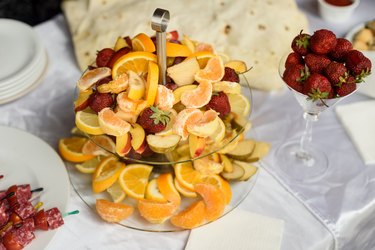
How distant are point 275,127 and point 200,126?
40cm

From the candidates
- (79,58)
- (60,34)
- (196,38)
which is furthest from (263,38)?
(60,34)

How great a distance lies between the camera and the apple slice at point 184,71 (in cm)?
104

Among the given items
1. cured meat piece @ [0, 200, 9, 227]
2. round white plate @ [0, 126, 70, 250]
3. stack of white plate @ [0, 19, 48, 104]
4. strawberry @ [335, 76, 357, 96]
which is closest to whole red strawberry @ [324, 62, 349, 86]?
strawberry @ [335, 76, 357, 96]

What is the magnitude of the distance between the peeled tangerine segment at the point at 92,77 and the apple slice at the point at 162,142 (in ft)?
0.63

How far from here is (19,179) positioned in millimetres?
1148

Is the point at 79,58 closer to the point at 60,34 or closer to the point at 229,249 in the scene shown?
the point at 60,34

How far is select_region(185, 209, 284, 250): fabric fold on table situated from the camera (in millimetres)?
1032

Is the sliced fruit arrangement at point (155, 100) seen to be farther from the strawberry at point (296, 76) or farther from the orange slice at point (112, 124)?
the strawberry at point (296, 76)

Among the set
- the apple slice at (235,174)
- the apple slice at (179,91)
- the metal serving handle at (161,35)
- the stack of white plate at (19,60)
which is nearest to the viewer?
the metal serving handle at (161,35)

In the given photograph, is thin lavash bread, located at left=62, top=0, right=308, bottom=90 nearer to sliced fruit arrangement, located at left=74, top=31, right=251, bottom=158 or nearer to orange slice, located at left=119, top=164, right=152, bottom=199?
sliced fruit arrangement, located at left=74, top=31, right=251, bottom=158

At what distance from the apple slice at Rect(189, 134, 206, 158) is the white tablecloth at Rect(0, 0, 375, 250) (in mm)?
194

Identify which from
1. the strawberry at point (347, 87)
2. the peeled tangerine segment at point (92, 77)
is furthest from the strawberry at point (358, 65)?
the peeled tangerine segment at point (92, 77)

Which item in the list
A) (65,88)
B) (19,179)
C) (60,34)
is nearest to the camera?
(19,179)

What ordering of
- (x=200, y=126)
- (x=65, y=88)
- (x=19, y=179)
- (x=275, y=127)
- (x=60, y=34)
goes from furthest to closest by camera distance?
(x=60, y=34) → (x=65, y=88) → (x=275, y=127) → (x=19, y=179) → (x=200, y=126)
